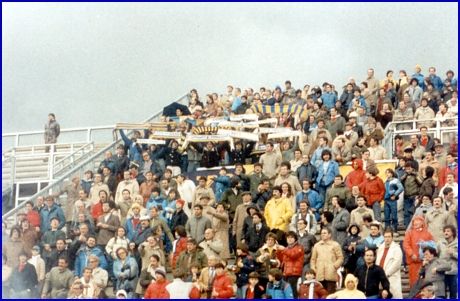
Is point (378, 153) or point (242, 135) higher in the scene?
point (242, 135)

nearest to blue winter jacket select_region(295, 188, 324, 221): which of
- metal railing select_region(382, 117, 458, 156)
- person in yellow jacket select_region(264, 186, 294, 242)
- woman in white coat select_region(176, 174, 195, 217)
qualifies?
person in yellow jacket select_region(264, 186, 294, 242)

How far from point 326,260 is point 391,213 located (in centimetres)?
249

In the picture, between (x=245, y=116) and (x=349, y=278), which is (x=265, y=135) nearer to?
(x=245, y=116)

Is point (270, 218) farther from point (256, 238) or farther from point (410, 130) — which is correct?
point (410, 130)

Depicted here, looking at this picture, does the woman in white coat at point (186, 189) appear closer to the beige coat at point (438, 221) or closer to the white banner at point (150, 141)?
the white banner at point (150, 141)

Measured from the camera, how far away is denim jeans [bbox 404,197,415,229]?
755 inches

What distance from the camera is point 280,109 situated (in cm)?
2548

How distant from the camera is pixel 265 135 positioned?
24828 mm

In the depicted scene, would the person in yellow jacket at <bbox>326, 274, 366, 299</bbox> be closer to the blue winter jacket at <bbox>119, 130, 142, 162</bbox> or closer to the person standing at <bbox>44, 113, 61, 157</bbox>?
the blue winter jacket at <bbox>119, 130, 142, 162</bbox>

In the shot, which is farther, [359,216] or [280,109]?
[280,109]

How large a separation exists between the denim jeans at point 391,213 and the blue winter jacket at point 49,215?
6.38 m

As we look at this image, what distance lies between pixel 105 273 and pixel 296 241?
3507 millimetres

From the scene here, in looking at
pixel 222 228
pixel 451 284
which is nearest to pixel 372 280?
pixel 451 284

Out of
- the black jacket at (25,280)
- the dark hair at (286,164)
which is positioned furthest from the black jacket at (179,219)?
the black jacket at (25,280)
